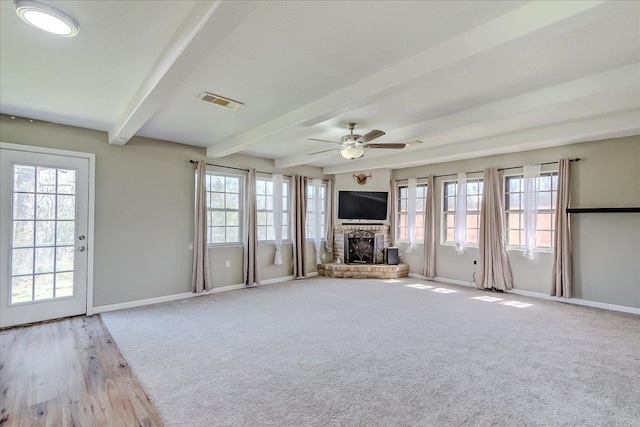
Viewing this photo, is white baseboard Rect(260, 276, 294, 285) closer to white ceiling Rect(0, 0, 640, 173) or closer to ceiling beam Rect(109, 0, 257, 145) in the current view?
white ceiling Rect(0, 0, 640, 173)

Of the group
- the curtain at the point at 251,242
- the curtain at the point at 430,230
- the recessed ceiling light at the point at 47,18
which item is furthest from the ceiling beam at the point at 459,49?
Answer: the curtain at the point at 430,230

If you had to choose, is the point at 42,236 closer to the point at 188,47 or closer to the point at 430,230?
the point at 188,47

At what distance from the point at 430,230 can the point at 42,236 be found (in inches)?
262

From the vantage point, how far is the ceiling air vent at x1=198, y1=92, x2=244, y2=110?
331 cm

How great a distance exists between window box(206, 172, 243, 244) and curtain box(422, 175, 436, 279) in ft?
13.1

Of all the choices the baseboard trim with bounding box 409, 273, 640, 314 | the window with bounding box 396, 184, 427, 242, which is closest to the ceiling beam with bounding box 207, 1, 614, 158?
the window with bounding box 396, 184, 427, 242

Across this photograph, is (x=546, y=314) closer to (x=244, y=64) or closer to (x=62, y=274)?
(x=244, y=64)

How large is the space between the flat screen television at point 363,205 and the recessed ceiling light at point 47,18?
6.18 metres

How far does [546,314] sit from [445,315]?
1450mm

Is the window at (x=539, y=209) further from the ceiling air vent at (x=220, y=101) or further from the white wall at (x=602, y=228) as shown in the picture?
the ceiling air vent at (x=220, y=101)

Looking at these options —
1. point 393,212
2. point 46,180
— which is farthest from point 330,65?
point 393,212

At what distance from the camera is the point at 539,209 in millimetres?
5613

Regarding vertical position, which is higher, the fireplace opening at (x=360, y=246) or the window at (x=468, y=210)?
the window at (x=468, y=210)

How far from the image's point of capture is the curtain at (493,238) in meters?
5.91
